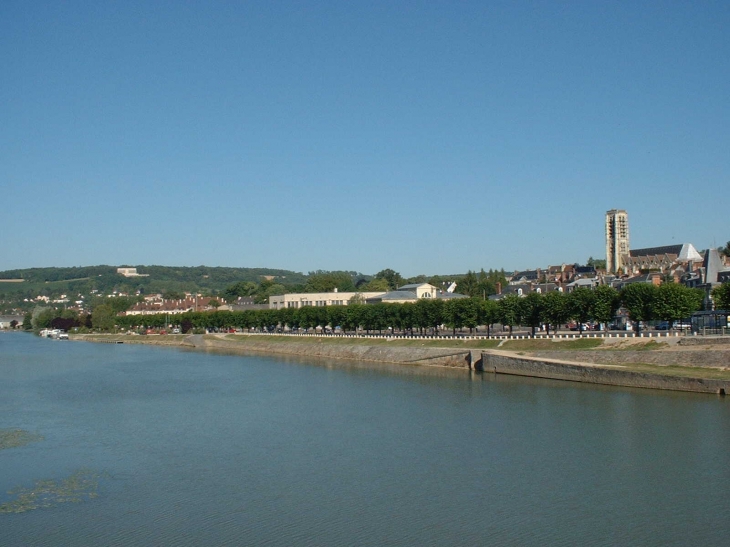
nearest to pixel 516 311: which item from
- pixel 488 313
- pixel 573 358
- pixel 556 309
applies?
pixel 488 313

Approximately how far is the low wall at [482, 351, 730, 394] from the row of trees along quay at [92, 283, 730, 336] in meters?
9.45

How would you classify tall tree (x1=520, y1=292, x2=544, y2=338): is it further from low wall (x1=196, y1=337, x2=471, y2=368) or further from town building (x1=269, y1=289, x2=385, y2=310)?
town building (x1=269, y1=289, x2=385, y2=310)

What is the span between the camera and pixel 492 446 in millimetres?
27438

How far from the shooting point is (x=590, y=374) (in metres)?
42.0

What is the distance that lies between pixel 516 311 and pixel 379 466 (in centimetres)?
3809

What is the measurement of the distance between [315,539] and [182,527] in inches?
136

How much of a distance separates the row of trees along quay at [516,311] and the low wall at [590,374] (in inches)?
372

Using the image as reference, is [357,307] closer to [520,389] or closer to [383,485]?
[520,389]

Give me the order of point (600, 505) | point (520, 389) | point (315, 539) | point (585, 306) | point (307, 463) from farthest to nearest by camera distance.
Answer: point (585, 306), point (520, 389), point (307, 463), point (600, 505), point (315, 539)

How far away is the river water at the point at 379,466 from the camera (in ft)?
62.4

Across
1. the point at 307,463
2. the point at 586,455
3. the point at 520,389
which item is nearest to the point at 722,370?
the point at 520,389

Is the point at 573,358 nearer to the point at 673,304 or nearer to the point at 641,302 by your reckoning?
the point at 641,302

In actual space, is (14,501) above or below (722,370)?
below

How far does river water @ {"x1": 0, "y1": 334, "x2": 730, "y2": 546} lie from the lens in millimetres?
19016
